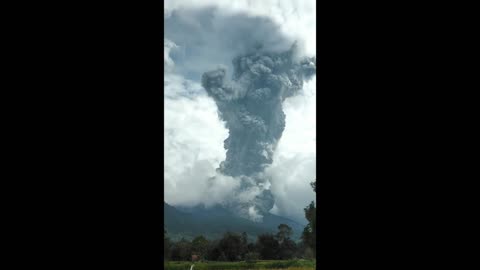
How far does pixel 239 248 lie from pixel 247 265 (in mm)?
1284

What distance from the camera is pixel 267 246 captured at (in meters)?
13.3

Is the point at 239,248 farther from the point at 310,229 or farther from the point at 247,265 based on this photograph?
the point at 310,229

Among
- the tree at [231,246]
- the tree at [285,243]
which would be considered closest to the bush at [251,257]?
the tree at [231,246]

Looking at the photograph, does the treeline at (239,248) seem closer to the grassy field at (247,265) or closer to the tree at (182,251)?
the tree at (182,251)

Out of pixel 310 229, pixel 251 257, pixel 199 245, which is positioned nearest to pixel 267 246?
pixel 251 257

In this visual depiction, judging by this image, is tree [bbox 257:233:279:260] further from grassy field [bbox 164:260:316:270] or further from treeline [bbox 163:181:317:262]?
grassy field [bbox 164:260:316:270]

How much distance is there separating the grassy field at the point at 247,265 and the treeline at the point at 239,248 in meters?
0.31

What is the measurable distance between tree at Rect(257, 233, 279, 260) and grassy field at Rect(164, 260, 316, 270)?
75 centimetres

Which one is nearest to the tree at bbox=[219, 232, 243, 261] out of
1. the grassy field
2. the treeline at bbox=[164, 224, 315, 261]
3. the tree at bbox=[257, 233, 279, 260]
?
the treeline at bbox=[164, 224, 315, 261]

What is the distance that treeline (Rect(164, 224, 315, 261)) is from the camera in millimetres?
13000

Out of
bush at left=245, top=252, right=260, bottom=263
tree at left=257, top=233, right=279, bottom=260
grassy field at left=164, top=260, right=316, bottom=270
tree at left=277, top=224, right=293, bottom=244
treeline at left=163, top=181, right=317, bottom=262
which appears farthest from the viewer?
tree at left=277, top=224, right=293, bottom=244
